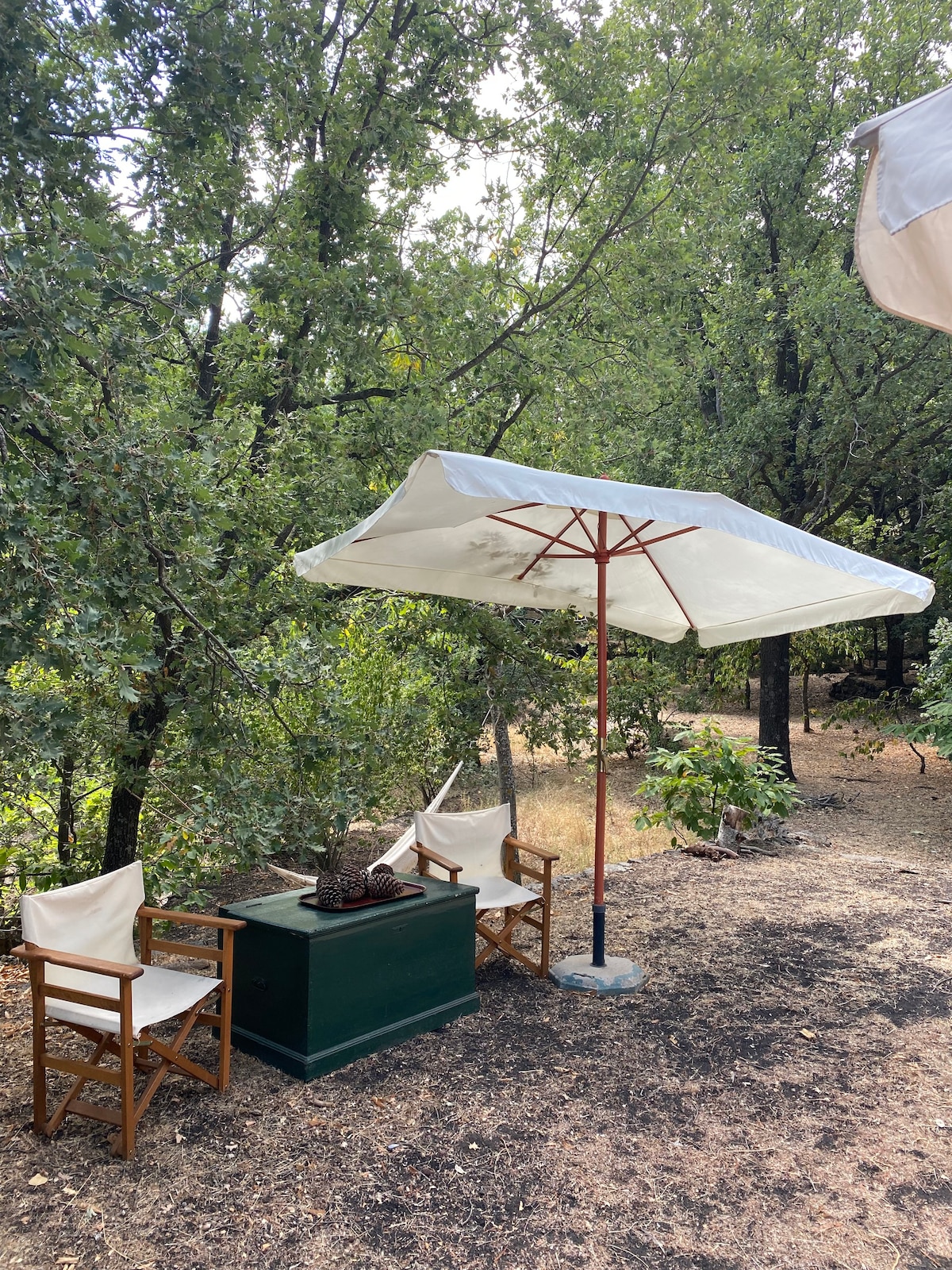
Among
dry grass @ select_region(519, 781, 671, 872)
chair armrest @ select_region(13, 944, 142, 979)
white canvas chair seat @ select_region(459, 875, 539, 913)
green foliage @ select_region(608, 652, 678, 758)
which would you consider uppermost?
green foliage @ select_region(608, 652, 678, 758)

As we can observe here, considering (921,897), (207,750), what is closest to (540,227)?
(207,750)

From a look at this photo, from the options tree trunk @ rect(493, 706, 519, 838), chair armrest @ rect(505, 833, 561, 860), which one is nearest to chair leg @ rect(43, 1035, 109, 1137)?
chair armrest @ rect(505, 833, 561, 860)

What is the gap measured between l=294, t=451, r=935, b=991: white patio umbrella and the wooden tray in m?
0.88

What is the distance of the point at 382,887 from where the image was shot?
3225 millimetres

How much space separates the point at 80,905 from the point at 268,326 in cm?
286

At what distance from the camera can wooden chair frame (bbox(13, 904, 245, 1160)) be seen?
236 centimetres

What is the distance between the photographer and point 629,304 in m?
6.05

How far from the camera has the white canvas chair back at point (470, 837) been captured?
407 centimetres

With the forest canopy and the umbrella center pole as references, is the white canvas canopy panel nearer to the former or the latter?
the umbrella center pole

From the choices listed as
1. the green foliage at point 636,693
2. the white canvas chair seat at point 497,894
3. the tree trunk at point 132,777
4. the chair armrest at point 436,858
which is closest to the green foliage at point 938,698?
the green foliage at point 636,693

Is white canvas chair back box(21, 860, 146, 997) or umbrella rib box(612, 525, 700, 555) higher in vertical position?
umbrella rib box(612, 525, 700, 555)

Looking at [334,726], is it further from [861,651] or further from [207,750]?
[861,651]

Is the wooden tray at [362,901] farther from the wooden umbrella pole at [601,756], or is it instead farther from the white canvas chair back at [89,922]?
the wooden umbrella pole at [601,756]

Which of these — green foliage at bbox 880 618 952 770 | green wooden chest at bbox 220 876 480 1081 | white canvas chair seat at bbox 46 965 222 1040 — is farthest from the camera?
green foliage at bbox 880 618 952 770
